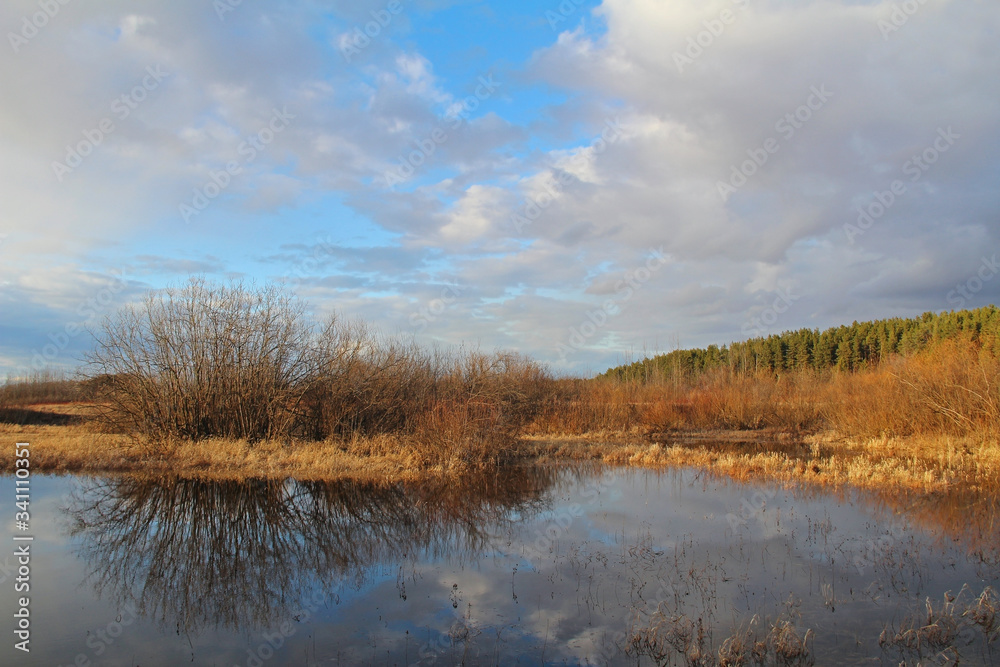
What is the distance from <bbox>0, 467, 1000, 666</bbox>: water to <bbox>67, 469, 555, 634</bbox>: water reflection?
5 centimetres

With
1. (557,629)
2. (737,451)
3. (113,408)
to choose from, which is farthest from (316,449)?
(737,451)

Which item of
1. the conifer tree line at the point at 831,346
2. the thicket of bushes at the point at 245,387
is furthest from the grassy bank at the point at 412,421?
the conifer tree line at the point at 831,346

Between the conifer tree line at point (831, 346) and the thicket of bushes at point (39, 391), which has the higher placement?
the conifer tree line at point (831, 346)

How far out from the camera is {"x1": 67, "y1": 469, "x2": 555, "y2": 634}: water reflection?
→ 7.01m

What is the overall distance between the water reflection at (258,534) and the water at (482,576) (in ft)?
0.16

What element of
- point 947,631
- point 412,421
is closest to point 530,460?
point 412,421

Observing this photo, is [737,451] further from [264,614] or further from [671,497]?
[264,614]

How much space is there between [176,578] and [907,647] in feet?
28.0

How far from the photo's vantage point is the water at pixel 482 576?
5.60 meters

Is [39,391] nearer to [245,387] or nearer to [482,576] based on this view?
[245,387]

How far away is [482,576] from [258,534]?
451cm

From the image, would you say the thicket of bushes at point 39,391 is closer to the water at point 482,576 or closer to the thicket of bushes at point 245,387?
the thicket of bushes at point 245,387

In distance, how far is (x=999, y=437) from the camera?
1716cm

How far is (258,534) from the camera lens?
9.87 m
